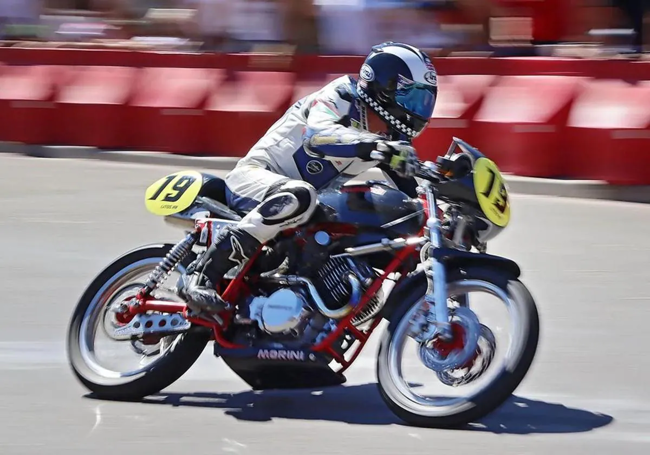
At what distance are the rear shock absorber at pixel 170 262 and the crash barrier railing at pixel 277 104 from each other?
5.57 metres

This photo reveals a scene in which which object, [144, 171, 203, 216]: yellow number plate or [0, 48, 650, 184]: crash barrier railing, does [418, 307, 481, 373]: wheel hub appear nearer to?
[144, 171, 203, 216]: yellow number plate

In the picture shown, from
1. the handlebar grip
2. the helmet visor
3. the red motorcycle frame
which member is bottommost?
the red motorcycle frame

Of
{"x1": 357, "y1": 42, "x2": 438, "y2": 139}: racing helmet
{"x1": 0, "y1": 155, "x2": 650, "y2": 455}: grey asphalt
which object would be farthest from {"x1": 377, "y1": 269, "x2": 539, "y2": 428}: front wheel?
{"x1": 357, "y1": 42, "x2": 438, "y2": 139}: racing helmet

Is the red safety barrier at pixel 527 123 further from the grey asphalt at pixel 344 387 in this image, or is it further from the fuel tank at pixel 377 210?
the fuel tank at pixel 377 210

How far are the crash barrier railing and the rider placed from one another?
5.29 metres

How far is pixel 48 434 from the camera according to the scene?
5.10 m

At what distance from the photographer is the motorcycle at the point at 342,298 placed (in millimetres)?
4973

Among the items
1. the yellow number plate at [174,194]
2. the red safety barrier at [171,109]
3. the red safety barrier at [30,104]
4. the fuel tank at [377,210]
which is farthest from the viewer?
the red safety barrier at [30,104]

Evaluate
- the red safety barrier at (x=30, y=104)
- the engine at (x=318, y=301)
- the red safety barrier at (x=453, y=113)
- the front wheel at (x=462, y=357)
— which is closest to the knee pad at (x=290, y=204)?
the engine at (x=318, y=301)

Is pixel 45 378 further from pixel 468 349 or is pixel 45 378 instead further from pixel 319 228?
pixel 468 349

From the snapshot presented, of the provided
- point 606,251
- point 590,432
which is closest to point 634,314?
point 606,251

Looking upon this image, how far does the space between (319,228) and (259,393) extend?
892 mm

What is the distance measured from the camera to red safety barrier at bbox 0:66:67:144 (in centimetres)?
1360

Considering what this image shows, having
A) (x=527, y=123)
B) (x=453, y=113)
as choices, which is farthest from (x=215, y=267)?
(x=453, y=113)
